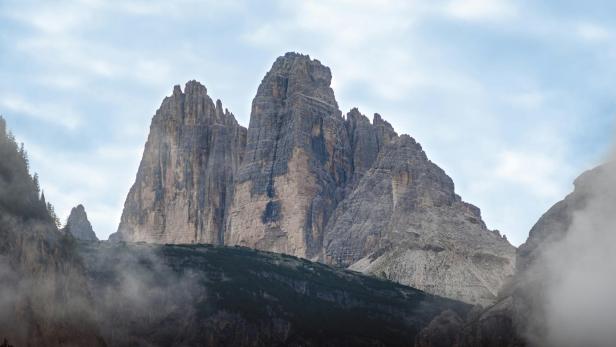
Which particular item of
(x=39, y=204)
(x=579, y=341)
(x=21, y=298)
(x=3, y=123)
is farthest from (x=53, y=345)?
(x=579, y=341)

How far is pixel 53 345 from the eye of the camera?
510ft

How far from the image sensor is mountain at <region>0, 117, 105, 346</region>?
15525 centimetres

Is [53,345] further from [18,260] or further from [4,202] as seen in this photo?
[4,202]

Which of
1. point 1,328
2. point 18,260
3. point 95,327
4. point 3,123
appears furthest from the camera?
point 3,123

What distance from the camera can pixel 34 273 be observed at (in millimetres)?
163500

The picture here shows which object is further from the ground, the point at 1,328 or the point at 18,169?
the point at 18,169

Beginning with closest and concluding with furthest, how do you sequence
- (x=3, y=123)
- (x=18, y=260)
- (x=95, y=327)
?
(x=18, y=260) < (x=95, y=327) < (x=3, y=123)

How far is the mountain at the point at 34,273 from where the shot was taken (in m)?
155

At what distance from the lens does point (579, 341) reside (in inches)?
7721

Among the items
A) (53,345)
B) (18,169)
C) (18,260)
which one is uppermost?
(18,169)

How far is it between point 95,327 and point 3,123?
38.7m

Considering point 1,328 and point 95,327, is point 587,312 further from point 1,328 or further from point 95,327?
point 1,328

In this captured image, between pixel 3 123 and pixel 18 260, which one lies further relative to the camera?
pixel 3 123

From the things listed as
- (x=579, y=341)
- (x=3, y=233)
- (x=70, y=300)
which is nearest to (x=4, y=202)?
(x=3, y=233)
